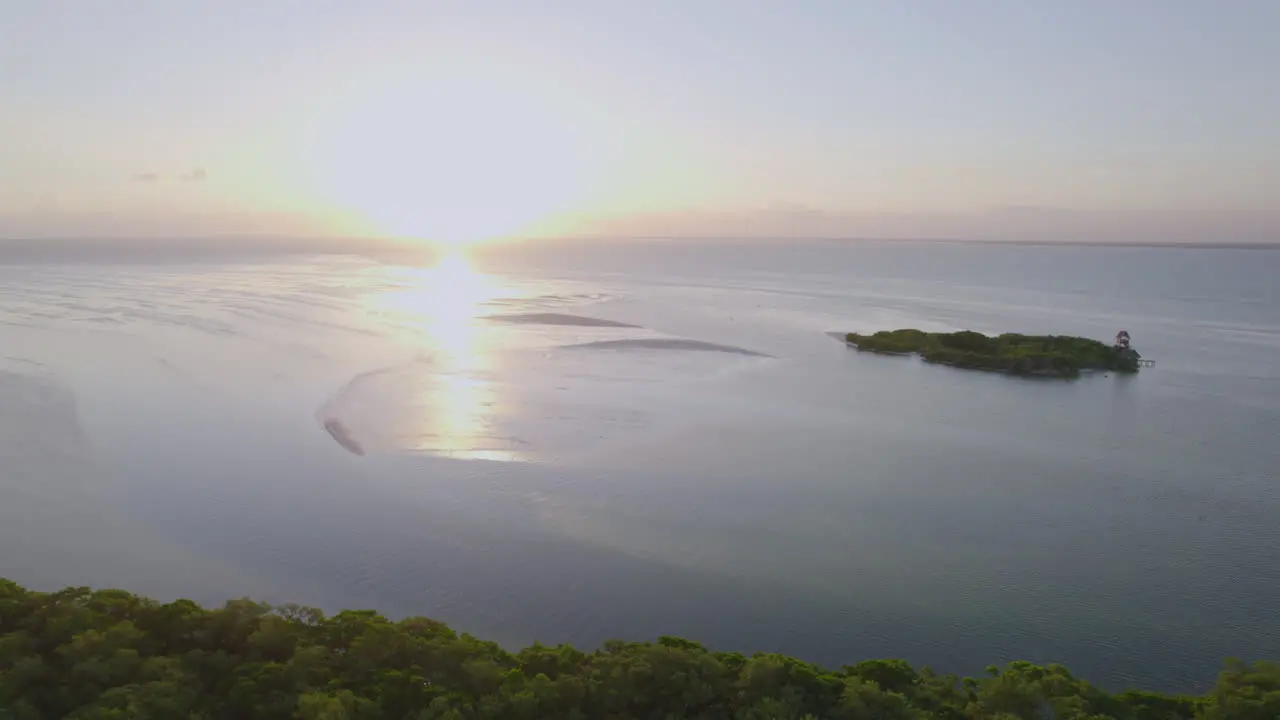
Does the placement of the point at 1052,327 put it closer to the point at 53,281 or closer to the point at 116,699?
the point at 116,699

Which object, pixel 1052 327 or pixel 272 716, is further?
pixel 1052 327

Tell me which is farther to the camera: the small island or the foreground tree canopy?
the small island

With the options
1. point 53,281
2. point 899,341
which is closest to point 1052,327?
point 899,341

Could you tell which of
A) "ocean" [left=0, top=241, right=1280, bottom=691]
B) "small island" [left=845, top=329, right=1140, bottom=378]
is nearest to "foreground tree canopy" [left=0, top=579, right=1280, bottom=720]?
"ocean" [left=0, top=241, right=1280, bottom=691]

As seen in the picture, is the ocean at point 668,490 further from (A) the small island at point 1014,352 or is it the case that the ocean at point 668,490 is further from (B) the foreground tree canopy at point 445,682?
(B) the foreground tree canopy at point 445,682

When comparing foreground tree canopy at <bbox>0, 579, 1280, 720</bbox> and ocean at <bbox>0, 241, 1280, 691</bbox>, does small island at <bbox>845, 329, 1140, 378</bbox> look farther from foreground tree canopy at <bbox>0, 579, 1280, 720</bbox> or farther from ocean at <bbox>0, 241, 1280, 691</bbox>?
foreground tree canopy at <bbox>0, 579, 1280, 720</bbox>

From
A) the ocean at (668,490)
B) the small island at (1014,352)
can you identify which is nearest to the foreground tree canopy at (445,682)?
the ocean at (668,490)

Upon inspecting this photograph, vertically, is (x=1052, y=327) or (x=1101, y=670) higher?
(x=1052, y=327)
